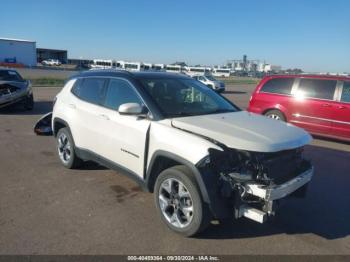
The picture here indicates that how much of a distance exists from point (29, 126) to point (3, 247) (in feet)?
24.2

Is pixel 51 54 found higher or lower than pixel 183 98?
lower

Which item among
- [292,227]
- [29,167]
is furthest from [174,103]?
[29,167]

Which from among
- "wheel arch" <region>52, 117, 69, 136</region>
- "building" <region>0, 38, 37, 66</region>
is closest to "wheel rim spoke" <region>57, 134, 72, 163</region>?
"wheel arch" <region>52, 117, 69, 136</region>

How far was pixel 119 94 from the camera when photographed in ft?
16.3

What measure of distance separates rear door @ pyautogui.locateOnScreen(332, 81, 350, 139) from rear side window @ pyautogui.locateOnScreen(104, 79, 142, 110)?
20.5ft

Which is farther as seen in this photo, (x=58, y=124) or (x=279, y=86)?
(x=279, y=86)

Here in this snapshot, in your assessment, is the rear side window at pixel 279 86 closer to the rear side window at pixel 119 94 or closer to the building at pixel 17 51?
the rear side window at pixel 119 94

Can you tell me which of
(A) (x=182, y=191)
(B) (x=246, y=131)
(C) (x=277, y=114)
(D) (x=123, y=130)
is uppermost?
(B) (x=246, y=131)

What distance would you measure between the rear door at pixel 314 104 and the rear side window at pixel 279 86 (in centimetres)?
22

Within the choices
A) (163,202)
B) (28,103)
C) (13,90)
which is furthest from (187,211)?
(28,103)

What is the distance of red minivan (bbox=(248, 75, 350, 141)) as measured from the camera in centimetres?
902

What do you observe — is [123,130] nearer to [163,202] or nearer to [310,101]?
[163,202]

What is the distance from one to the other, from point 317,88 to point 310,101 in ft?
1.28

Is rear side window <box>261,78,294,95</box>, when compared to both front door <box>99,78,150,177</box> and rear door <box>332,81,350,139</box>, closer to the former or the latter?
rear door <box>332,81,350,139</box>
